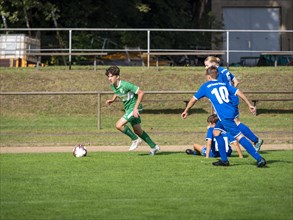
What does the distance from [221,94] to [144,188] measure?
2966 millimetres

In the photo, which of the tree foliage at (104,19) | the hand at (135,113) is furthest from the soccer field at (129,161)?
the tree foliage at (104,19)

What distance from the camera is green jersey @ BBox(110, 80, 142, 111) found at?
17828 millimetres

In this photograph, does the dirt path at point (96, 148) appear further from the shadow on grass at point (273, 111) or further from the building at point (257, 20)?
the building at point (257, 20)

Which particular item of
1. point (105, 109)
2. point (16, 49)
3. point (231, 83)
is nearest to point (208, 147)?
point (231, 83)

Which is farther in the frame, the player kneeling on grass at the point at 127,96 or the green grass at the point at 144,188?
the player kneeling on grass at the point at 127,96

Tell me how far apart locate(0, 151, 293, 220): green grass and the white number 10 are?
3.74 ft

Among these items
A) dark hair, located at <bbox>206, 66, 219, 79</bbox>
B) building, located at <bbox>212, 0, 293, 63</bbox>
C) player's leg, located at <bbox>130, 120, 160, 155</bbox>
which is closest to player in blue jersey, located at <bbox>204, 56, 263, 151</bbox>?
dark hair, located at <bbox>206, 66, 219, 79</bbox>

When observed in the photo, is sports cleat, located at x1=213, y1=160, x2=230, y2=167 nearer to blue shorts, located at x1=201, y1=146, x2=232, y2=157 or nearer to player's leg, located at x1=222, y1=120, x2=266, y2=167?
player's leg, located at x1=222, y1=120, x2=266, y2=167

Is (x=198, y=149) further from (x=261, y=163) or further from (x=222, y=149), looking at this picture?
(x=261, y=163)

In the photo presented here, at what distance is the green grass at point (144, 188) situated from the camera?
37.4 ft

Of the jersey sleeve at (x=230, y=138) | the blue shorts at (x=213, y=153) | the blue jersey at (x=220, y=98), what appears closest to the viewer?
the blue jersey at (x=220, y=98)

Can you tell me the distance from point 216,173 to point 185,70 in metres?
18.3

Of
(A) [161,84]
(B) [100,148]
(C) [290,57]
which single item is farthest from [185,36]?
(B) [100,148]

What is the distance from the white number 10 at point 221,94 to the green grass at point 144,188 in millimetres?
1141
